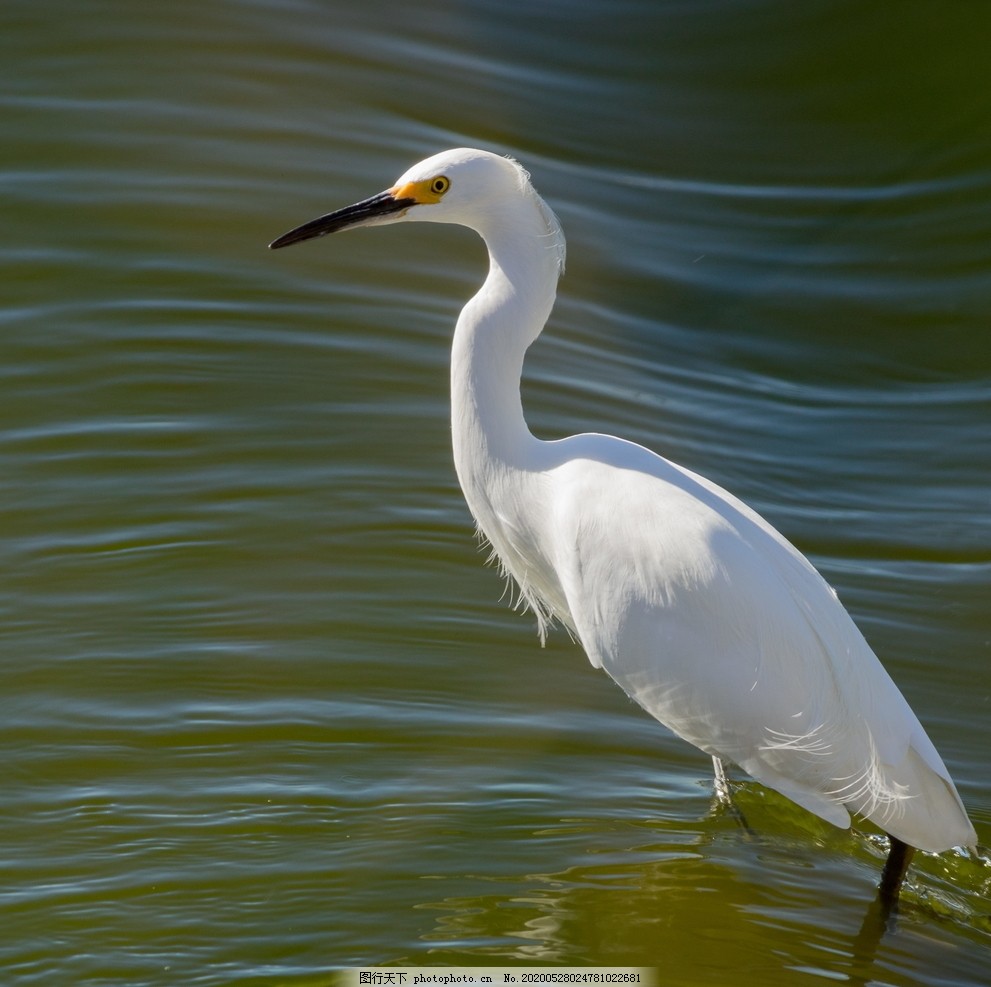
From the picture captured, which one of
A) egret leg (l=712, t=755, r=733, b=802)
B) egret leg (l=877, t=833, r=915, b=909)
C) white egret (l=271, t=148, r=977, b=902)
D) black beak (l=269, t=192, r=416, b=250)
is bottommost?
egret leg (l=877, t=833, r=915, b=909)

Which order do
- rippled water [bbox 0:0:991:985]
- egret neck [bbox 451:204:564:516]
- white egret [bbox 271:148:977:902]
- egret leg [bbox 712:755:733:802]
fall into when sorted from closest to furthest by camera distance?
rippled water [bbox 0:0:991:985]
white egret [bbox 271:148:977:902]
egret neck [bbox 451:204:564:516]
egret leg [bbox 712:755:733:802]

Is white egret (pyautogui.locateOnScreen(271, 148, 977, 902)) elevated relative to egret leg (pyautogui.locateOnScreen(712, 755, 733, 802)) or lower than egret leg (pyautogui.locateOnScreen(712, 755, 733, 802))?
elevated

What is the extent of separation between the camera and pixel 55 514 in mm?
5270

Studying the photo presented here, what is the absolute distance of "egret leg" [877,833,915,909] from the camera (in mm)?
3842

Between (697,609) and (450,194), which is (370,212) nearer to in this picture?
(450,194)

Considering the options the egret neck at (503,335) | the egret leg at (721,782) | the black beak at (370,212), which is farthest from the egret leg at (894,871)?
the black beak at (370,212)

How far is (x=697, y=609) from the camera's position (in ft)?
12.7

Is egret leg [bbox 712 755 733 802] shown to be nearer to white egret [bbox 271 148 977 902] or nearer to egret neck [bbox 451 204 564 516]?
white egret [bbox 271 148 977 902]

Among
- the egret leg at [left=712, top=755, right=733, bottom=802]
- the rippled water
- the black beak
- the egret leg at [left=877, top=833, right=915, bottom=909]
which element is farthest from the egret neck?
the egret leg at [left=877, top=833, right=915, bottom=909]

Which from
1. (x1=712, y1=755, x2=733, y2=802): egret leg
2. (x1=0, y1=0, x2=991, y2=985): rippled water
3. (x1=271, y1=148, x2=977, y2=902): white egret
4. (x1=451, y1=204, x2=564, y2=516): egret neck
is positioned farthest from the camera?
(x1=712, y1=755, x2=733, y2=802): egret leg

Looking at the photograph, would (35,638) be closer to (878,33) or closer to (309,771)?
(309,771)

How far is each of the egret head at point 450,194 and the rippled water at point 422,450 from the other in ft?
5.08

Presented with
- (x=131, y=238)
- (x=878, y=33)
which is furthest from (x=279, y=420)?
(x=878, y=33)

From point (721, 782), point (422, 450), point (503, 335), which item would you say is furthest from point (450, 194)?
point (422, 450)
